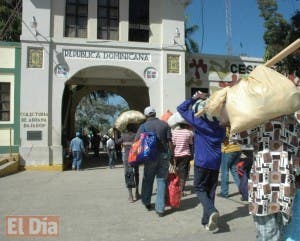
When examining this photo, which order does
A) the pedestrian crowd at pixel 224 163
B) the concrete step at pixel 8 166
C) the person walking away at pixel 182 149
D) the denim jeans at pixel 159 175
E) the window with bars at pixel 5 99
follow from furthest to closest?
1. the window with bars at pixel 5 99
2. the concrete step at pixel 8 166
3. the person walking away at pixel 182 149
4. the denim jeans at pixel 159 175
5. the pedestrian crowd at pixel 224 163

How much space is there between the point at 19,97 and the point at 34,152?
2151 mm

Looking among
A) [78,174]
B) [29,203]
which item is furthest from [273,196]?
[78,174]

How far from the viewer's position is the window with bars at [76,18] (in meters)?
16.5

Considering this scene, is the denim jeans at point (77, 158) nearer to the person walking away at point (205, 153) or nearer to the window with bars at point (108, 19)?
the window with bars at point (108, 19)

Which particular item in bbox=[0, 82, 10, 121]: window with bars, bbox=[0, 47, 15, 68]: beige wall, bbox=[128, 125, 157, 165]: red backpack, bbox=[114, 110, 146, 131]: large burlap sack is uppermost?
bbox=[0, 47, 15, 68]: beige wall

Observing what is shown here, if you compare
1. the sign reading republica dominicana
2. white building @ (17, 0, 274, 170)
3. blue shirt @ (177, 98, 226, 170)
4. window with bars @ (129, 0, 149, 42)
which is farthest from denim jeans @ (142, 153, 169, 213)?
window with bars @ (129, 0, 149, 42)

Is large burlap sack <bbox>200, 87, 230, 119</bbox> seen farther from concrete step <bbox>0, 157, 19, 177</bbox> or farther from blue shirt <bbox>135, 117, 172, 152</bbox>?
concrete step <bbox>0, 157, 19, 177</bbox>

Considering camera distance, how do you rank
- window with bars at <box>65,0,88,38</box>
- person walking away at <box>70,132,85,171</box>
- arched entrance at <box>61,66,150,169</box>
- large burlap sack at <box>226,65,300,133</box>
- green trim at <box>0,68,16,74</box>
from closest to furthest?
1. large burlap sack at <box>226,65,300,133</box>
2. green trim at <box>0,68,16,74</box>
3. person walking away at <box>70,132,85,171</box>
4. window with bars at <box>65,0,88,38</box>
5. arched entrance at <box>61,66,150,169</box>

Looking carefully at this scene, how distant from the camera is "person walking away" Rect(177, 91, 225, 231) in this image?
5.99 meters

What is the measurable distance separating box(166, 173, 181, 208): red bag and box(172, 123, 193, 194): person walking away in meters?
1.24

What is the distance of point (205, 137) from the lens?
613 centimetres

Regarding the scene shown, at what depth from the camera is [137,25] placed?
17.2 m

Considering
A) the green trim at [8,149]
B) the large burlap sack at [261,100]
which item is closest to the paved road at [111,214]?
the large burlap sack at [261,100]

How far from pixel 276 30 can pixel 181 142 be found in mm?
11582
